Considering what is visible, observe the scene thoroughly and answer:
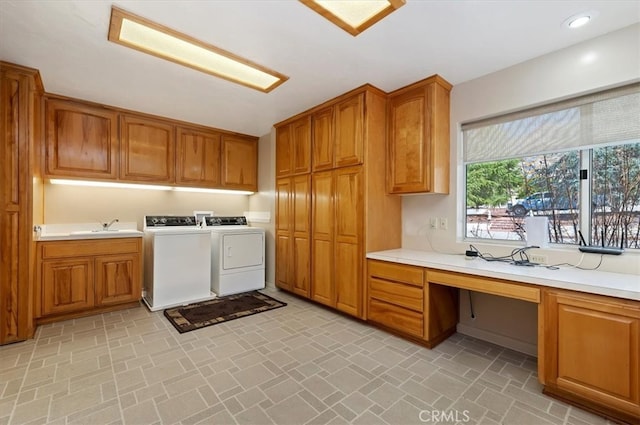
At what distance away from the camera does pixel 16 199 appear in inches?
97.3

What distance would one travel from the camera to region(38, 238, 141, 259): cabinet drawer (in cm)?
290

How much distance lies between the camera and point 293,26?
6.49 feet

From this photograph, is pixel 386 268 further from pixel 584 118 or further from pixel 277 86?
pixel 277 86

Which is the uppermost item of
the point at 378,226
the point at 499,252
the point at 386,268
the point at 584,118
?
the point at 584,118

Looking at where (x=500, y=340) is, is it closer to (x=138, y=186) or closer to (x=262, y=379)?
(x=262, y=379)

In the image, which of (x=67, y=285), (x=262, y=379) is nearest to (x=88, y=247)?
(x=67, y=285)

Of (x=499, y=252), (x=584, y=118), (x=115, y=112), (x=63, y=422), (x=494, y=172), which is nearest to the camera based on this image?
(x=63, y=422)

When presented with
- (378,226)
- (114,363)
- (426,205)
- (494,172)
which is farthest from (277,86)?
(114,363)

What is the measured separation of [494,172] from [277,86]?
7.78 feet

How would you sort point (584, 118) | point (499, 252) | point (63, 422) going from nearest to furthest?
point (63, 422), point (584, 118), point (499, 252)

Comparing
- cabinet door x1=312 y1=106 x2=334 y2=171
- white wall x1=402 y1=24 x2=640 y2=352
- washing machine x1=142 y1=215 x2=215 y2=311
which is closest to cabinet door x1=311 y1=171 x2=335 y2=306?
cabinet door x1=312 y1=106 x2=334 y2=171

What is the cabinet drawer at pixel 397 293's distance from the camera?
249 centimetres

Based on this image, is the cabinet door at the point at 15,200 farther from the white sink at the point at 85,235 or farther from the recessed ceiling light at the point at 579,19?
the recessed ceiling light at the point at 579,19

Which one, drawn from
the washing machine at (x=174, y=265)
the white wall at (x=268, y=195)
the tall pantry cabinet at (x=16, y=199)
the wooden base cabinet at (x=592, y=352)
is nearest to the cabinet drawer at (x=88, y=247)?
the washing machine at (x=174, y=265)
